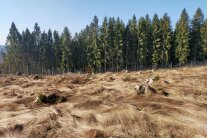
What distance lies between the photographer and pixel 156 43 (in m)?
65.9

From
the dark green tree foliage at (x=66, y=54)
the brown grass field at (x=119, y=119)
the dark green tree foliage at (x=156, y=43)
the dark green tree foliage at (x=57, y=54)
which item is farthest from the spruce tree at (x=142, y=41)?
the brown grass field at (x=119, y=119)

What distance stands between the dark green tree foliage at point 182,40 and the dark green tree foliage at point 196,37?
2827mm

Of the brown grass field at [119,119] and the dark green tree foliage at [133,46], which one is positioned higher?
the dark green tree foliage at [133,46]


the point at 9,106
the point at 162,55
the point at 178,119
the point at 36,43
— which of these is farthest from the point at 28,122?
the point at 36,43

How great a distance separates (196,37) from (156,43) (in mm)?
10675

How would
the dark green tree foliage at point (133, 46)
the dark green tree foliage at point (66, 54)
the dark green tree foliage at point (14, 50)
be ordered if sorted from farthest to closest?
1. the dark green tree foliage at point (14, 50)
2. the dark green tree foliage at point (66, 54)
3. the dark green tree foliage at point (133, 46)

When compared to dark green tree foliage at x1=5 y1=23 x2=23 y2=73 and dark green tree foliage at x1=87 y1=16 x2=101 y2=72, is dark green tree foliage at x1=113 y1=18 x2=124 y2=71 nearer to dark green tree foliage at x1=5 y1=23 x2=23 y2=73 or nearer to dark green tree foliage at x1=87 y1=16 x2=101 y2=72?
dark green tree foliage at x1=87 y1=16 x2=101 y2=72

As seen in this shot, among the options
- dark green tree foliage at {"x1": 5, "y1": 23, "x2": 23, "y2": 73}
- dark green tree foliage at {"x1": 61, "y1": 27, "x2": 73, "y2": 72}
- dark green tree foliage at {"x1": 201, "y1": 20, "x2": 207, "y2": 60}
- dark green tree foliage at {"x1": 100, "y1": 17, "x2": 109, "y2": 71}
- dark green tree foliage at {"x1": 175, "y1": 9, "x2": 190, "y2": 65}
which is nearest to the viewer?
dark green tree foliage at {"x1": 175, "y1": 9, "x2": 190, "y2": 65}

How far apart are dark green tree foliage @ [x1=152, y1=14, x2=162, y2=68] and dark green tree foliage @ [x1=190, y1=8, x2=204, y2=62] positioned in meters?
8.55

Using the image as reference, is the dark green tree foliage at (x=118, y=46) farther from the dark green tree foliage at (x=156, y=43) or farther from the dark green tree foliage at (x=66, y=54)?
the dark green tree foliage at (x=66, y=54)

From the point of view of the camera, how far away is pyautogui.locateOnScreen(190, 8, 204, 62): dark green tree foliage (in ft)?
210

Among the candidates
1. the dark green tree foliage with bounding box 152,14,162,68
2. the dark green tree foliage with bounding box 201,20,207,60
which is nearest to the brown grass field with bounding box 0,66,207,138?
the dark green tree foliage with bounding box 152,14,162,68

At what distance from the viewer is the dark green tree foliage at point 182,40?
203 ft

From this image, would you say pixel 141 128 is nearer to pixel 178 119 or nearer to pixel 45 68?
pixel 178 119
